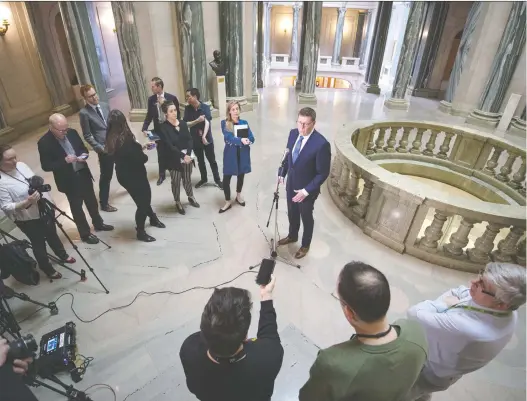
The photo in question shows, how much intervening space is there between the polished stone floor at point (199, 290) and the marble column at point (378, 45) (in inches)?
395

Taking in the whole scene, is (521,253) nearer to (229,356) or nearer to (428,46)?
(229,356)

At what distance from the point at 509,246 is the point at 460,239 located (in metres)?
0.54

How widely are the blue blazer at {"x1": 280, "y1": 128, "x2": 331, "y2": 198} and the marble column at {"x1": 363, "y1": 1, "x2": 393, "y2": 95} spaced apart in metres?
11.5

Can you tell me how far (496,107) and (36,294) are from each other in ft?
39.8

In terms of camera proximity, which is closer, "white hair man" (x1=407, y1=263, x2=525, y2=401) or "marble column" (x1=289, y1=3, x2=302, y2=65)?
"white hair man" (x1=407, y1=263, x2=525, y2=401)

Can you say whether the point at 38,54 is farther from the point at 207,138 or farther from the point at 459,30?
the point at 459,30

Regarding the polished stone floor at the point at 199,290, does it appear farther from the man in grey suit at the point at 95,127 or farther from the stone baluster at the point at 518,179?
the stone baluster at the point at 518,179

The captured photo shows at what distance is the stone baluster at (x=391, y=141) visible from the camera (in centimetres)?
660

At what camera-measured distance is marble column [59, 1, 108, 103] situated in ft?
21.1

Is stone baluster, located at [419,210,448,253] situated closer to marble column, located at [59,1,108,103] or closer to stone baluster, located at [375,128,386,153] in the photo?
stone baluster, located at [375,128,386,153]

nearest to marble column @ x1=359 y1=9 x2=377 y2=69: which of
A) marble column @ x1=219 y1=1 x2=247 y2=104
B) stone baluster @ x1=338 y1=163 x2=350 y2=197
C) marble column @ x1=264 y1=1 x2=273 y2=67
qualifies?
marble column @ x1=264 y1=1 x2=273 y2=67

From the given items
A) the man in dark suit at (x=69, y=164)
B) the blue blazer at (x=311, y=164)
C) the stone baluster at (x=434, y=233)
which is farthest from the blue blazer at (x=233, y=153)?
the stone baluster at (x=434, y=233)

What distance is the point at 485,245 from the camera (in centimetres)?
371

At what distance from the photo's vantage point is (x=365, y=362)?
126cm
